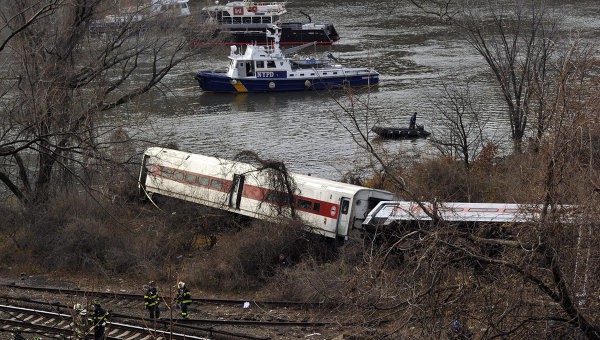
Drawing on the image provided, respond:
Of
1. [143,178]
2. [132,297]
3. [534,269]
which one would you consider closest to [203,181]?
[143,178]

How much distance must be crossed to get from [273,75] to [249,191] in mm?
27145

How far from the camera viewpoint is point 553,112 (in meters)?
8.73

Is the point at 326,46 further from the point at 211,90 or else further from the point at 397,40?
the point at 211,90

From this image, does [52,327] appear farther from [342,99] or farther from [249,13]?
[249,13]

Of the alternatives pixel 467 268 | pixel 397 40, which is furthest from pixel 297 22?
pixel 467 268

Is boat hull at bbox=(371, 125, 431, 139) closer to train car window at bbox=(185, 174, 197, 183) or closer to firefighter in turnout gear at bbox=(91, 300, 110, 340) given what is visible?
train car window at bbox=(185, 174, 197, 183)

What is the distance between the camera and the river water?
33.6m

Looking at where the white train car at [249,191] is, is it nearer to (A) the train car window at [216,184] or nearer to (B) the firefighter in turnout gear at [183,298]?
(A) the train car window at [216,184]

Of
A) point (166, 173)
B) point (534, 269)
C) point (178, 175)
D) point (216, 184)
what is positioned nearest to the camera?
point (534, 269)

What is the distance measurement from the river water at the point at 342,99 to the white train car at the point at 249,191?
11.6 feet

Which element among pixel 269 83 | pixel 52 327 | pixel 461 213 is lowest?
pixel 269 83

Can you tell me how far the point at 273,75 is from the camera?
157 ft

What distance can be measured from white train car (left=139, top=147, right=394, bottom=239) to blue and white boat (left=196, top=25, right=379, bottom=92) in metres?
22.2

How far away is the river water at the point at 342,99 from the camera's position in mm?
33562
